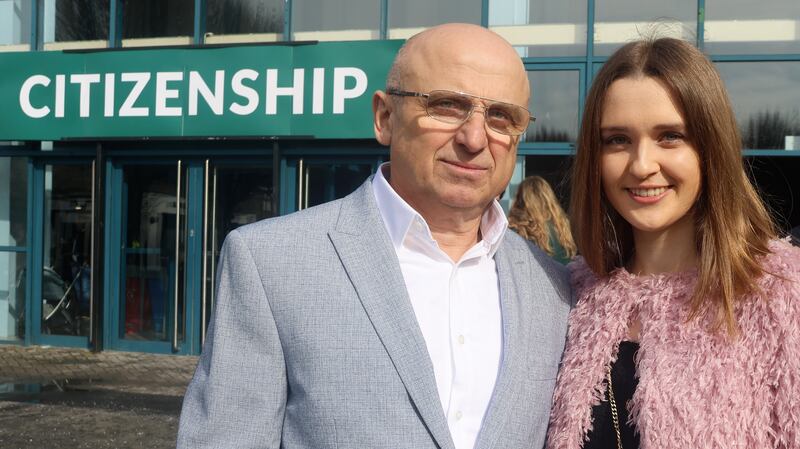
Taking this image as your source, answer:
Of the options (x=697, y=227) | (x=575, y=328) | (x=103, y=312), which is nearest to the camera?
(x=697, y=227)

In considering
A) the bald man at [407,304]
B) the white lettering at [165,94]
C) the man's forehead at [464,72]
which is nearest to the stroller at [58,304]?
the white lettering at [165,94]

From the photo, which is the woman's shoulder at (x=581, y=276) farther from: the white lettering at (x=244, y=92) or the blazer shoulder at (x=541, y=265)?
the white lettering at (x=244, y=92)

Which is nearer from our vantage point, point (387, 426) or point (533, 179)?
point (387, 426)

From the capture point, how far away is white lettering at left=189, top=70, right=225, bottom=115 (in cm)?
839

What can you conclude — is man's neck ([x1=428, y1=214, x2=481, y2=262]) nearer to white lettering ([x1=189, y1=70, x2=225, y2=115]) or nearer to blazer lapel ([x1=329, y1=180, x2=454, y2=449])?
blazer lapel ([x1=329, y1=180, x2=454, y2=449])

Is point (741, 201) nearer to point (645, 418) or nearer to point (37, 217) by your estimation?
point (645, 418)

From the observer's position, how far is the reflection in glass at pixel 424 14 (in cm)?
830

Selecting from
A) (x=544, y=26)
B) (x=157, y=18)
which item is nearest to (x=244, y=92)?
(x=157, y=18)

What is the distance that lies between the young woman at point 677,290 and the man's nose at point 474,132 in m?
0.36

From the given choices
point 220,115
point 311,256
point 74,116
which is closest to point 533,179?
point 311,256

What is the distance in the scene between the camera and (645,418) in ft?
6.24

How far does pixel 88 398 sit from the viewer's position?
7016mm

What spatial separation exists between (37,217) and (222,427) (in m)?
8.59

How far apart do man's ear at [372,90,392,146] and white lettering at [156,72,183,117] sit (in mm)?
6810
